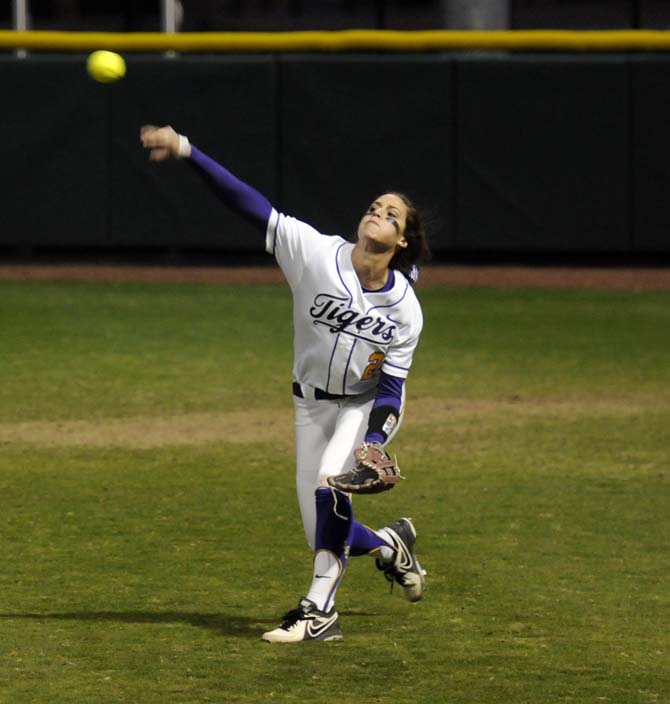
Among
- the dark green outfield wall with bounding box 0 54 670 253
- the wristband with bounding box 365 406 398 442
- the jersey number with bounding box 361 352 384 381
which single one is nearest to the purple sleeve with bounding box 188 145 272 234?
the jersey number with bounding box 361 352 384 381

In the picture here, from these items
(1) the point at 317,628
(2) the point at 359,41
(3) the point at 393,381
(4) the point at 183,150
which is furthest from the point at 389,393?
(2) the point at 359,41

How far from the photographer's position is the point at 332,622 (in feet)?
18.8

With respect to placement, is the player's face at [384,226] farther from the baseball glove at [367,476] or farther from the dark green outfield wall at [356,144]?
the dark green outfield wall at [356,144]

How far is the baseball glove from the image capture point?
18.1 ft

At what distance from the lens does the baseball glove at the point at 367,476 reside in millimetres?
5527

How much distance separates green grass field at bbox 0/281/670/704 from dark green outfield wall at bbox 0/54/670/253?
281cm

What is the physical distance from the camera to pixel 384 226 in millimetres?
5762

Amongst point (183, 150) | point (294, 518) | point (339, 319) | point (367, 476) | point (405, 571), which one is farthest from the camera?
point (294, 518)

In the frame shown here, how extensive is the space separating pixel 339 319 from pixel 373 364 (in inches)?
8.4

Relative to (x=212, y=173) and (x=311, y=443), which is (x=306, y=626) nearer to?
(x=311, y=443)

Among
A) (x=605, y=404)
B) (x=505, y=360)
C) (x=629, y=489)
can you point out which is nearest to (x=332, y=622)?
(x=629, y=489)

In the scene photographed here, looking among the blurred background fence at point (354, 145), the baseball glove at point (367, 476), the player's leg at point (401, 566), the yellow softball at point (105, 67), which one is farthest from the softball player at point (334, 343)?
the blurred background fence at point (354, 145)

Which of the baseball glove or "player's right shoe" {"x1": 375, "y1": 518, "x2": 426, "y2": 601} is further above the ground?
the baseball glove

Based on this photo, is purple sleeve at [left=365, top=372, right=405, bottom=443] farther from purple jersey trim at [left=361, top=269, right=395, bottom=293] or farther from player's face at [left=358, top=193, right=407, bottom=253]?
player's face at [left=358, top=193, right=407, bottom=253]
